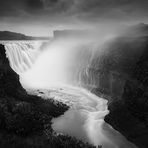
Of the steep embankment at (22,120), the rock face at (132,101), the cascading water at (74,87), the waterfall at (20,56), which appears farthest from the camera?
the waterfall at (20,56)

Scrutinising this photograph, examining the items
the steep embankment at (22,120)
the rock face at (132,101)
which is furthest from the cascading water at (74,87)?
the steep embankment at (22,120)

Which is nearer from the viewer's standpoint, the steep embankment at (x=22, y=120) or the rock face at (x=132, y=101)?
the steep embankment at (x=22, y=120)

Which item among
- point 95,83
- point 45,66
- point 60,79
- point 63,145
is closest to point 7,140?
point 63,145

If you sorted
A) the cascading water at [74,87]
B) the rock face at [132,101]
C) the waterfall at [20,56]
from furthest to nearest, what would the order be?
the waterfall at [20,56] < the cascading water at [74,87] < the rock face at [132,101]

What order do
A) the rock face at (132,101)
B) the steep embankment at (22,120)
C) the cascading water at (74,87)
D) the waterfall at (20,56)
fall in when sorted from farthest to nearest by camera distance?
the waterfall at (20,56) < the cascading water at (74,87) < the rock face at (132,101) < the steep embankment at (22,120)

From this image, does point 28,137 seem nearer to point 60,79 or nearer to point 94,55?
point 94,55

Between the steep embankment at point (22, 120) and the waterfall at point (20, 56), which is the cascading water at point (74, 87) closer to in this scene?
the waterfall at point (20, 56)

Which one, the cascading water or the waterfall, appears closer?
the cascading water

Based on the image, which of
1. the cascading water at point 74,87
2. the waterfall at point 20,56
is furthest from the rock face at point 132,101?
the waterfall at point 20,56

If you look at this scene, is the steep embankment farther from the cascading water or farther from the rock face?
the rock face

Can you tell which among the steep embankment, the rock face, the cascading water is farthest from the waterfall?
the rock face
